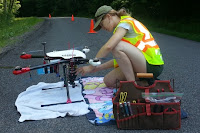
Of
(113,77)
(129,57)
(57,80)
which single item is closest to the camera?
(129,57)

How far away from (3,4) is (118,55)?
75.7 ft

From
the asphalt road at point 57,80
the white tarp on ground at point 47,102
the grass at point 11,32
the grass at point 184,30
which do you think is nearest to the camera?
the asphalt road at point 57,80

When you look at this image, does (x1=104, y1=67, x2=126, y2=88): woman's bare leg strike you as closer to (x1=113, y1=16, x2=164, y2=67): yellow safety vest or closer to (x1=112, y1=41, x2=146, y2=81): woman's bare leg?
(x1=112, y1=41, x2=146, y2=81): woman's bare leg

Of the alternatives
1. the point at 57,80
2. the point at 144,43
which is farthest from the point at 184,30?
the point at 144,43

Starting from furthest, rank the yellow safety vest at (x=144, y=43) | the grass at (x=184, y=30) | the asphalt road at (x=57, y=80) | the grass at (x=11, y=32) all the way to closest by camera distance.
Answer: the grass at (x=184, y=30) → the grass at (x=11, y=32) → the yellow safety vest at (x=144, y=43) → the asphalt road at (x=57, y=80)

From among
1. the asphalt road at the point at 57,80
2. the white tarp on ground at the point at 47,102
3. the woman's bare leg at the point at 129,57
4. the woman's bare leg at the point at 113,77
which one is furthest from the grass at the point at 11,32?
the woman's bare leg at the point at 129,57

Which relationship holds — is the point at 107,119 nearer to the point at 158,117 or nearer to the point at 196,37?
the point at 158,117

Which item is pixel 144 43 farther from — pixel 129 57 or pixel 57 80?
pixel 57 80

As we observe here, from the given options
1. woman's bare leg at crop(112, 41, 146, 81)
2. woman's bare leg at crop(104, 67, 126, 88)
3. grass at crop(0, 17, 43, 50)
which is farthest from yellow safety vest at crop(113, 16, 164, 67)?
grass at crop(0, 17, 43, 50)

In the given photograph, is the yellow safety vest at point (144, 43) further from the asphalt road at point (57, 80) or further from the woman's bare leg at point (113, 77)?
the asphalt road at point (57, 80)

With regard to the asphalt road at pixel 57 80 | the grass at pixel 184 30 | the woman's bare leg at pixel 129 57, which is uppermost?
the woman's bare leg at pixel 129 57

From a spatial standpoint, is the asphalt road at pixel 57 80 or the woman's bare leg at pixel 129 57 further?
the woman's bare leg at pixel 129 57

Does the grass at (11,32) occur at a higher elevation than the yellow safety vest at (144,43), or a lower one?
lower

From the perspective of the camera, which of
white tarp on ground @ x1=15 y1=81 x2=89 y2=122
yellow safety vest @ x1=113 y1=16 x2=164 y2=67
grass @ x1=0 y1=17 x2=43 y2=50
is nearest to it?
white tarp on ground @ x1=15 y1=81 x2=89 y2=122
